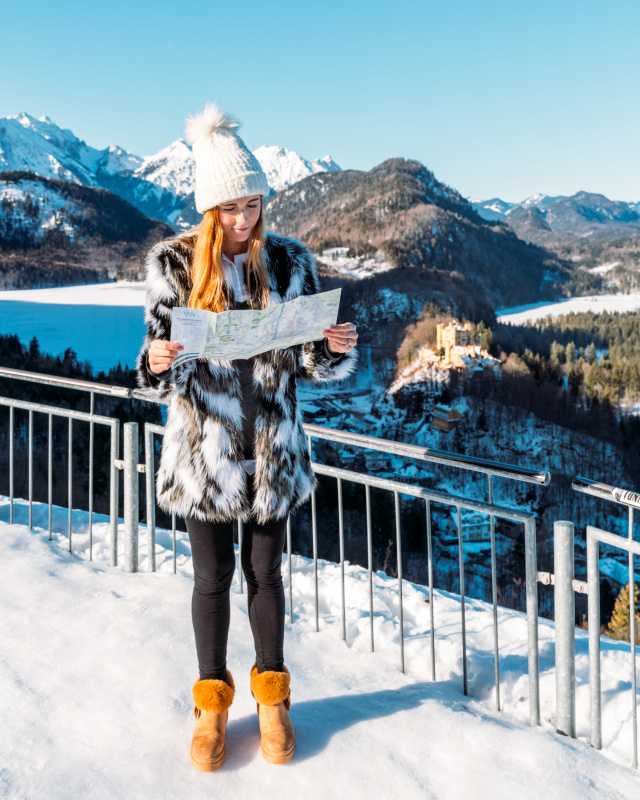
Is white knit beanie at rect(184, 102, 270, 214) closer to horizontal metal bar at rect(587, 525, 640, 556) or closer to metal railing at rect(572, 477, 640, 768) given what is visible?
metal railing at rect(572, 477, 640, 768)

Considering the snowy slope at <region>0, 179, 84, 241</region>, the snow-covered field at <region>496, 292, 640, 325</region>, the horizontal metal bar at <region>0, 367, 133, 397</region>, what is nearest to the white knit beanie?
the horizontal metal bar at <region>0, 367, 133, 397</region>

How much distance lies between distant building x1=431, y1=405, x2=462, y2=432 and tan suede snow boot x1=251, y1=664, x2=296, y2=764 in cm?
7436

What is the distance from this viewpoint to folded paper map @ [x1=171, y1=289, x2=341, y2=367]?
1581mm

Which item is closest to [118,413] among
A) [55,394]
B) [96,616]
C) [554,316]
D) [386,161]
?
[55,394]

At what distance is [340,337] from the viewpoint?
6.14 feet

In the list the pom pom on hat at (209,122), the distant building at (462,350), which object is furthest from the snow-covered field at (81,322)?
the pom pom on hat at (209,122)

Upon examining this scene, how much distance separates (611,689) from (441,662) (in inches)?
27.3

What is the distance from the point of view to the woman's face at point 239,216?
1.77m

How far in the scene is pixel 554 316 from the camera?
428ft

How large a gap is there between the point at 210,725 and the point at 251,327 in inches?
49.0

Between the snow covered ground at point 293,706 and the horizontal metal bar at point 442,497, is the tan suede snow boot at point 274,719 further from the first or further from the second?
the horizontal metal bar at point 442,497

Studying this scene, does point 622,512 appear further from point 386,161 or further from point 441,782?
point 386,161

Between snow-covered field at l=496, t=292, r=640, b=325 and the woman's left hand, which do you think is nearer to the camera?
the woman's left hand

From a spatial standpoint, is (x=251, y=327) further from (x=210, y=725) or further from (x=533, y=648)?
(x=533, y=648)
